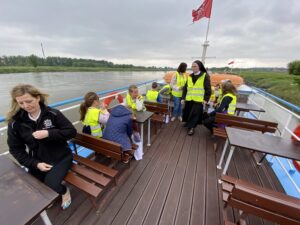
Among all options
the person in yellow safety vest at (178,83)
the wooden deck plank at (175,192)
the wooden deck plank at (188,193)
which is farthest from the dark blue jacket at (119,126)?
the person in yellow safety vest at (178,83)

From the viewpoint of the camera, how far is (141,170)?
2.12m

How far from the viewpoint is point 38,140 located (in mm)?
1374

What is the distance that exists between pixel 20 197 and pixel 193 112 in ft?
9.41

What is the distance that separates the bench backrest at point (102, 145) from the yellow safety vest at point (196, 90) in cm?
203

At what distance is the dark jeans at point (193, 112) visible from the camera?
3064 mm

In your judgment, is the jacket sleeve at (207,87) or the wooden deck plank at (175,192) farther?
the jacket sleeve at (207,87)

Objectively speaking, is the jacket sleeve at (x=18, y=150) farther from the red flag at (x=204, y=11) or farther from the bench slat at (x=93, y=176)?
the red flag at (x=204, y=11)

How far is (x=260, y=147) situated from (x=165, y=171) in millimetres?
1218

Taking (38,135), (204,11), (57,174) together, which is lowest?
(57,174)

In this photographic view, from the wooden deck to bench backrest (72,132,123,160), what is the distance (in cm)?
48

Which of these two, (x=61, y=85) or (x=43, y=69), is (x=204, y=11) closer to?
(x=61, y=85)

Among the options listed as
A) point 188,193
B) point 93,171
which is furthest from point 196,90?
point 93,171

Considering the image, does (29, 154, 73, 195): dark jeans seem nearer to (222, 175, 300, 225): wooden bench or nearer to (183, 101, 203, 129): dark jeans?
(222, 175, 300, 225): wooden bench

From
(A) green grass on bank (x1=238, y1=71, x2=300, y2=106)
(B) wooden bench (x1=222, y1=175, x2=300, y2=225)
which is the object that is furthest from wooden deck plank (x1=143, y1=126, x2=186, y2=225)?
(A) green grass on bank (x1=238, y1=71, x2=300, y2=106)
